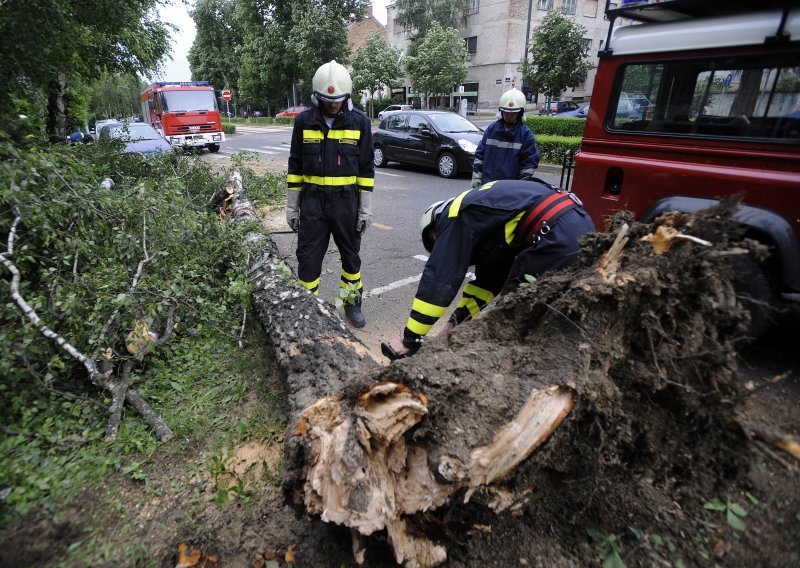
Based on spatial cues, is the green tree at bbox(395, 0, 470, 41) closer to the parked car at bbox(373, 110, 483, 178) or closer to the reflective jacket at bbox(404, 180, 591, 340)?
the parked car at bbox(373, 110, 483, 178)

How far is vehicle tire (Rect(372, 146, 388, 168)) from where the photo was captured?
12.5 metres

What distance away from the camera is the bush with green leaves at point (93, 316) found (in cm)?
231

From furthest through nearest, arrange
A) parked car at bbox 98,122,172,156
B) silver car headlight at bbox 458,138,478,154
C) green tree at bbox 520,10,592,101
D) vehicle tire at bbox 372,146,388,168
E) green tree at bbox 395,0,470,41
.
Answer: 1. green tree at bbox 395,0,470,41
2. green tree at bbox 520,10,592,101
3. vehicle tire at bbox 372,146,388,168
4. parked car at bbox 98,122,172,156
5. silver car headlight at bbox 458,138,478,154

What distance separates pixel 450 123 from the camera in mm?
11125

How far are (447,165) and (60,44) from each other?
24.3ft

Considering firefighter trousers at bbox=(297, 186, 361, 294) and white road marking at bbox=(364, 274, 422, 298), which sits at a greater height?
firefighter trousers at bbox=(297, 186, 361, 294)

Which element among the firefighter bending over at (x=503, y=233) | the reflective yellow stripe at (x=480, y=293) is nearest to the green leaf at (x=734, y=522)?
the firefighter bending over at (x=503, y=233)

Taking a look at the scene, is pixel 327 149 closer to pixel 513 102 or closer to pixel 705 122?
pixel 513 102

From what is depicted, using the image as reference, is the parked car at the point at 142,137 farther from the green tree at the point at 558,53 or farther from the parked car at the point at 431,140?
the green tree at the point at 558,53

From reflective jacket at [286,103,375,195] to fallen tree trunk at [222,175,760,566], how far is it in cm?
207

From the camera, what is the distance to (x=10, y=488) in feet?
6.44

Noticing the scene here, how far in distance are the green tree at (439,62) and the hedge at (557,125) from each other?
1627 centimetres

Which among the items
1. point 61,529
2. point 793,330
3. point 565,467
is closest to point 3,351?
point 61,529

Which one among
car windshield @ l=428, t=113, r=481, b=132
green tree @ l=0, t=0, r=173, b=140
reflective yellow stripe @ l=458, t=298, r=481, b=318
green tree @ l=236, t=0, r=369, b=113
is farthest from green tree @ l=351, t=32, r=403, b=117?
reflective yellow stripe @ l=458, t=298, r=481, b=318
